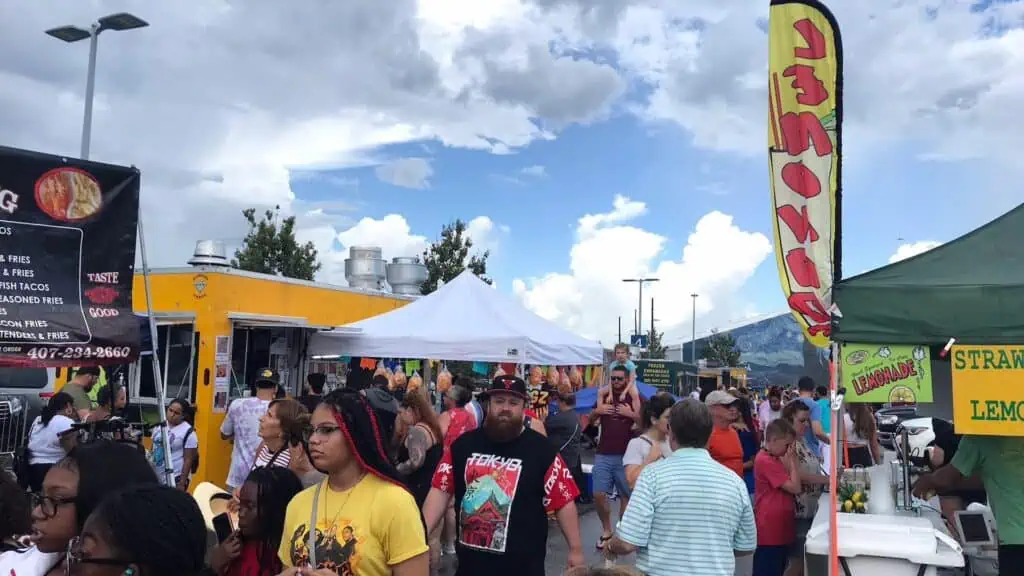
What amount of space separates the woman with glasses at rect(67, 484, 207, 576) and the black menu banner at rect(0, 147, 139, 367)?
2.96 metres

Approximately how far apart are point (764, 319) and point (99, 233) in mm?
90177

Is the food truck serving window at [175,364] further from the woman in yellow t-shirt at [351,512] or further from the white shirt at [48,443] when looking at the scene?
the woman in yellow t-shirt at [351,512]

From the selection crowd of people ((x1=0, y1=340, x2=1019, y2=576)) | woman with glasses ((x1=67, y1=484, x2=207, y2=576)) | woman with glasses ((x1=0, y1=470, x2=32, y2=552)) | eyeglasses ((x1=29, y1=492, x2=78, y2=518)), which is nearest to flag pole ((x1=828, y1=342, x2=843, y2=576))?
crowd of people ((x1=0, y1=340, x2=1019, y2=576))

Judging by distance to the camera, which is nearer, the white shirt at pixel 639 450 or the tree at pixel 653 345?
the white shirt at pixel 639 450

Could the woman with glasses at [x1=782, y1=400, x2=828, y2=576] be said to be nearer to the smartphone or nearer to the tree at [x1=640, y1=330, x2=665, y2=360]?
the smartphone

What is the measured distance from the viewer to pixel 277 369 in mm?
13086

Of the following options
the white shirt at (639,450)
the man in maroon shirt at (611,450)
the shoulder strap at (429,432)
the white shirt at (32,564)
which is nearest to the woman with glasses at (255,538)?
the white shirt at (32,564)

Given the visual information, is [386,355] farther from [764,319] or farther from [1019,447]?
[764,319]

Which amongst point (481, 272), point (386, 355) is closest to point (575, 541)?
point (386, 355)

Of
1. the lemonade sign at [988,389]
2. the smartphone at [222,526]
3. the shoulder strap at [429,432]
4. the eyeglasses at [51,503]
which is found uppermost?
the lemonade sign at [988,389]

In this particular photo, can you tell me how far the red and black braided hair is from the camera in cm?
304

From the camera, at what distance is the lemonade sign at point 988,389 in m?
4.07

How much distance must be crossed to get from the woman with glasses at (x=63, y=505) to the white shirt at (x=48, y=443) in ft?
16.7

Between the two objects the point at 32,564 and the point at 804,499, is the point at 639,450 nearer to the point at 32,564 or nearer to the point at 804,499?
the point at 804,499
